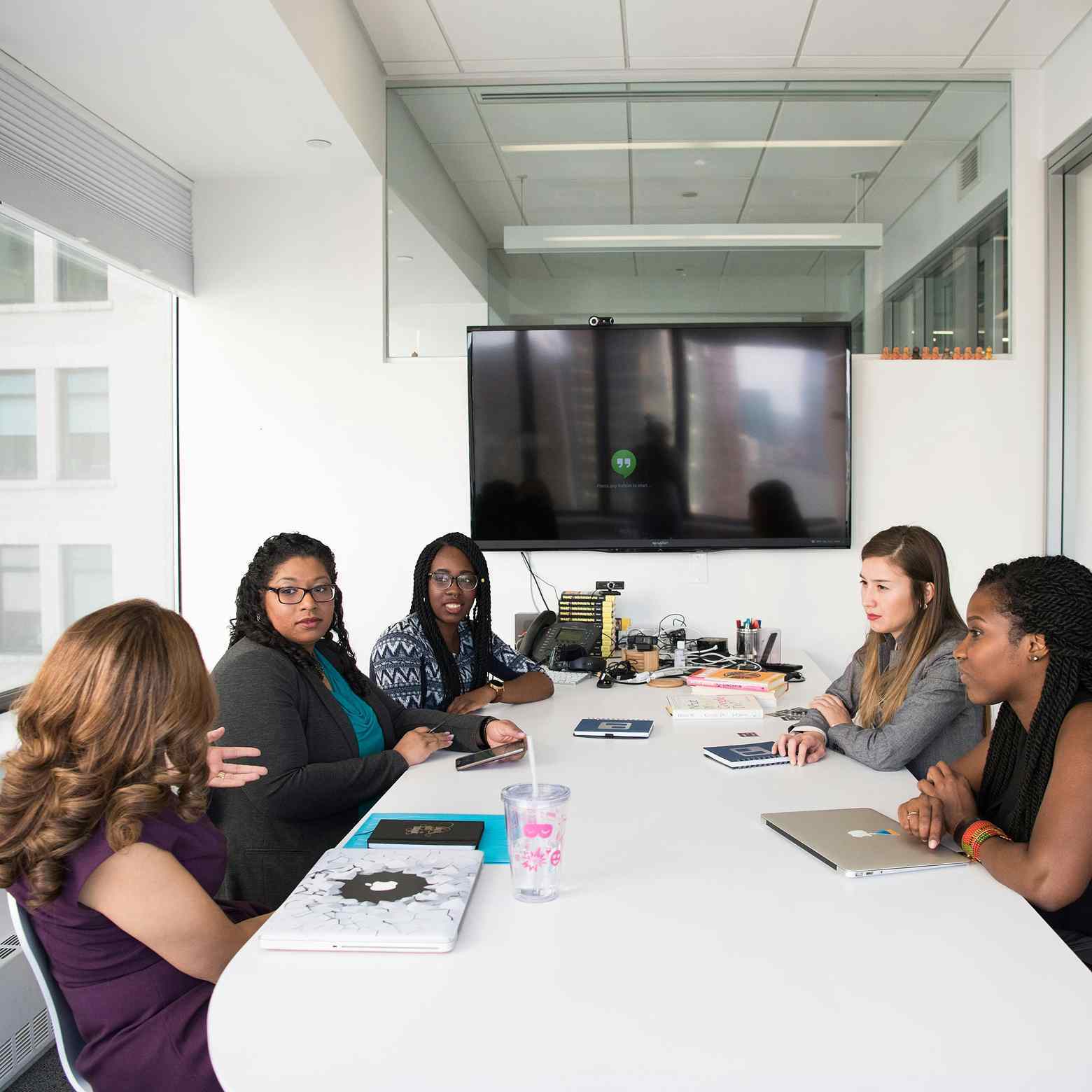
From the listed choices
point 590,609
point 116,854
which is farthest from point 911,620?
point 116,854

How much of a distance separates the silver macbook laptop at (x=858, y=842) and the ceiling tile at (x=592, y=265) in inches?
121

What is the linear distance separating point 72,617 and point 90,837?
230 cm

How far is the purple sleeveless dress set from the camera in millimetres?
1283

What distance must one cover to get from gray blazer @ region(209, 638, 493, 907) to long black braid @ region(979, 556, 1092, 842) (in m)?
1.22

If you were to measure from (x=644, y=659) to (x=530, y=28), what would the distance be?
2451 millimetres

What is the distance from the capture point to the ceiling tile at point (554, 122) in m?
4.27

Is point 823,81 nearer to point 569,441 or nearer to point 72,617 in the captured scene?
point 569,441

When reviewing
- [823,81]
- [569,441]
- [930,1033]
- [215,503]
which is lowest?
[930,1033]

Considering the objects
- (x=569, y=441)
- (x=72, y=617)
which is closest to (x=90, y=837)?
(x=72, y=617)

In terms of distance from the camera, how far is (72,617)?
132 inches

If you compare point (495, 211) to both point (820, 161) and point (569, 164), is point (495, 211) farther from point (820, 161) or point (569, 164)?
point (820, 161)

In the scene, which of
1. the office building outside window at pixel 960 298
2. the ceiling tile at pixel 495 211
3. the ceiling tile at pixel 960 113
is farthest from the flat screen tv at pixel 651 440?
the ceiling tile at pixel 960 113

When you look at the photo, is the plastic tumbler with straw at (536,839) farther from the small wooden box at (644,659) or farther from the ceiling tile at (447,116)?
the ceiling tile at (447,116)

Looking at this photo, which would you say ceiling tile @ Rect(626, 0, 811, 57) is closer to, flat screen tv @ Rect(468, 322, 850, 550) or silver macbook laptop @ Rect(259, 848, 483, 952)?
flat screen tv @ Rect(468, 322, 850, 550)
